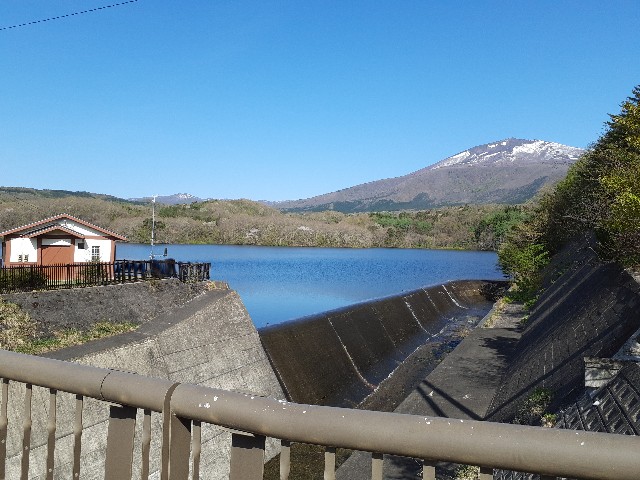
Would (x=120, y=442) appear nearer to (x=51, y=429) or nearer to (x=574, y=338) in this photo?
(x=51, y=429)

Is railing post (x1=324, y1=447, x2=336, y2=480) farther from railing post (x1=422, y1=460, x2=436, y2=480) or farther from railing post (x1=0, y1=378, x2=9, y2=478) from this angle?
railing post (x1=0, y1=378, x2=9, y2=478)

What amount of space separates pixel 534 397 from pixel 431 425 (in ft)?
29.1

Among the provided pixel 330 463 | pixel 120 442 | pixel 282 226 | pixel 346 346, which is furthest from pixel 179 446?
pixel 282 226

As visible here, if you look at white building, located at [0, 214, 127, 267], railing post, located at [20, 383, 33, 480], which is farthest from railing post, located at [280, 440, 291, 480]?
white building, located at [0, 214, 127, 267]

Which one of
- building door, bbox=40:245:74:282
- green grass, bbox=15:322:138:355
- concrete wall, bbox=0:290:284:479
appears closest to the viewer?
concrete wall, bbox=0:290:284:479

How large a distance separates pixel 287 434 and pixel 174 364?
12.0 meters

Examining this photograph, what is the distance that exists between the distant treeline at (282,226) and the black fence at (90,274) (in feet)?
215

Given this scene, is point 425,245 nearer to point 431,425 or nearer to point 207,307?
point 207,307

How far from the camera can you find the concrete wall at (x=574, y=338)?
9.27 m

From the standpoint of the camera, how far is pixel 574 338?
11.3 metres

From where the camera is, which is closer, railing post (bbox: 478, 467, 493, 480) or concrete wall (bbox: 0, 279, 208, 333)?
railing post (bbox: 478, 467, 493, 480)

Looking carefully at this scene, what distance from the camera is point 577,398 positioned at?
7.75m

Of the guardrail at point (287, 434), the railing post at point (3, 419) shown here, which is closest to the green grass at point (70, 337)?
the railing post at point (3, 419)

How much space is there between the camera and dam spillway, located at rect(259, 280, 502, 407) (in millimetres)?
16844
